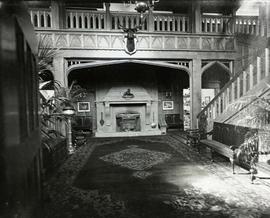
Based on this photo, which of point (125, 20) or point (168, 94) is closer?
point (125, 20)

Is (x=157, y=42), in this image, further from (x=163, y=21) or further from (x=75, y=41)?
(x=75, y=41)

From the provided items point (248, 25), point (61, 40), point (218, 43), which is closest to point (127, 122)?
point (61, 40)

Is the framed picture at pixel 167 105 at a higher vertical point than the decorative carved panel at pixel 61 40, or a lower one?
lower

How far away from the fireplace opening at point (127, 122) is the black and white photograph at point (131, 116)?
5 cm

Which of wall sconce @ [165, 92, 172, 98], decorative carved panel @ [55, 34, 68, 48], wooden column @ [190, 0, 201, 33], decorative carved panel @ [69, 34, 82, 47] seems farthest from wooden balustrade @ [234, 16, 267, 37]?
decorative carved panel @ [55, 34, 68, 48]

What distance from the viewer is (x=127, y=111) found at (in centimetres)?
1055

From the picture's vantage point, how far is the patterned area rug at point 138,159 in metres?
4.66

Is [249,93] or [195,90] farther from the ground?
[195,90]

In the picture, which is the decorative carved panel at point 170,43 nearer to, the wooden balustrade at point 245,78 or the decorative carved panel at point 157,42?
the decorative carved panel at point 157,42

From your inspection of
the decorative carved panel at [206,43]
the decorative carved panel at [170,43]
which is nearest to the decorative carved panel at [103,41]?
the decorative carved panel at [170,43]

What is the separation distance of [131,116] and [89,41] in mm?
4117

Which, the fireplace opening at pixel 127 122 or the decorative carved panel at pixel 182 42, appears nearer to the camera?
the decorative carved panel at pixel 182 42

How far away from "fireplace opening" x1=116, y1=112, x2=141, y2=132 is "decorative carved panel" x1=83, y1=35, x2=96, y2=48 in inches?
150

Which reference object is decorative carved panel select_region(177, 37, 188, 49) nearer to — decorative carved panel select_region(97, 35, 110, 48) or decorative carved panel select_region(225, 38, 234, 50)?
decorative carved panel select_region(225, 38, 234, 50)
